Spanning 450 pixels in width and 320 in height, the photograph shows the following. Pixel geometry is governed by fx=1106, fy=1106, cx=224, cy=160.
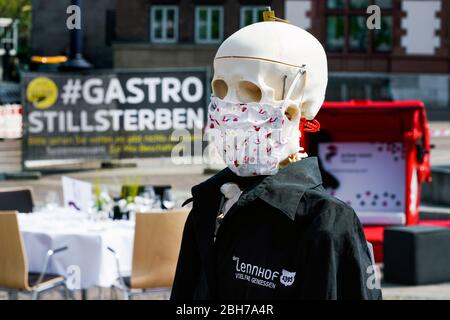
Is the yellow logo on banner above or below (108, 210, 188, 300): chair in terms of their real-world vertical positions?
above

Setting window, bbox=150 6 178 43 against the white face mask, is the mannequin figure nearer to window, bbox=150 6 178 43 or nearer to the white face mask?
the white face mask

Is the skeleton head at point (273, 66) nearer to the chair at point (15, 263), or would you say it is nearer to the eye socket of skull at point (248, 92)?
the eye socket of skull at point (248, 92)

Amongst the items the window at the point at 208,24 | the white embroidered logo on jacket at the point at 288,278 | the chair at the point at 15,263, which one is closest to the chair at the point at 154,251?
the chair at the point at 15,263

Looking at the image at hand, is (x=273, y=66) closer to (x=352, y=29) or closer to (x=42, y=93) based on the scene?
(x=42, y=93)

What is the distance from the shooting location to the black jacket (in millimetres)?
2650

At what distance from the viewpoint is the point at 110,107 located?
65.6 ft

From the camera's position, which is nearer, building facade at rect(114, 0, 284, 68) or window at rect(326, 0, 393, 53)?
window at rect(326, 0, 393, 53)

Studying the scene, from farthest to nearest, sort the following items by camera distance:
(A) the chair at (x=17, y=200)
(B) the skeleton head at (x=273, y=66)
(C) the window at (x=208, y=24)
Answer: (C) the window at (x=208, y=24)
(A) the chair at (x=17, y=200)
(B) the skeleton head at (x=273, y=66)

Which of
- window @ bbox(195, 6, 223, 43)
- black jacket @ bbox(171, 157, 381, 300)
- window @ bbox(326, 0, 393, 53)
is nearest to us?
black jacket @ bbox(171, 157, 381, 300)

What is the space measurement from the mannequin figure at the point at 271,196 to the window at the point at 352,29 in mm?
41116

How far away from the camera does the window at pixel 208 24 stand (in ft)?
148

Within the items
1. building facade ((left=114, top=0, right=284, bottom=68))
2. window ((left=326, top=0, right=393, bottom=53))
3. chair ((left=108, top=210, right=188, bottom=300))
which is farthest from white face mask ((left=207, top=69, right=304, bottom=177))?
building facade ((left=114, top=0, right=284, bottom=68))

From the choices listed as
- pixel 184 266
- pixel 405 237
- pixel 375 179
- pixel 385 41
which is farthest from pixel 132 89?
pixel 385 41
